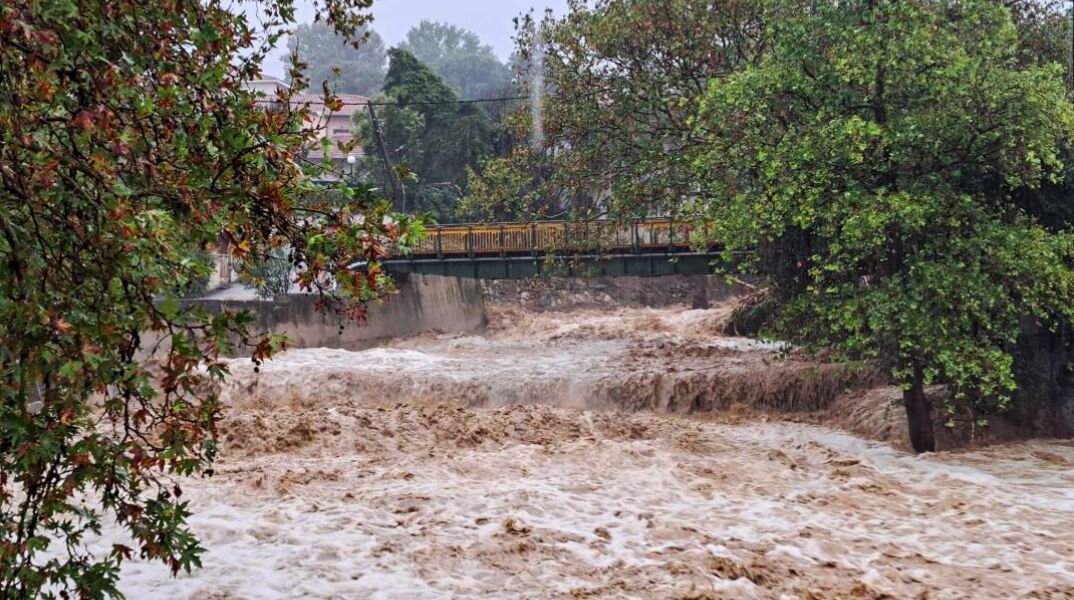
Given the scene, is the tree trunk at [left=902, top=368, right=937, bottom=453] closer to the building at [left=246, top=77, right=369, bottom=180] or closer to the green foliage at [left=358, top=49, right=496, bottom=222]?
the building at [left=246, top=77, right=369, bottom=180]

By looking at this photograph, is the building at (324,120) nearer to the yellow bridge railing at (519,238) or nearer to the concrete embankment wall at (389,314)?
the yellow bridge railing at (519,238)

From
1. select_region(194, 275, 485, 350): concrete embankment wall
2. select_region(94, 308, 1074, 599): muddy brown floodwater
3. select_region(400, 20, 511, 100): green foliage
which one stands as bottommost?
select_region(94, 308, 1074, 599): muddy brown floodwater

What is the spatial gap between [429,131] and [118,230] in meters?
50.7

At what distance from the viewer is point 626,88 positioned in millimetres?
23703

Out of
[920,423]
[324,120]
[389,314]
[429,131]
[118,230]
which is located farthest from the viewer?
[429,131]

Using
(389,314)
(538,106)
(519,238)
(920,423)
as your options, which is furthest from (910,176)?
(389,314)

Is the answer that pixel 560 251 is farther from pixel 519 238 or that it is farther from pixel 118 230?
pixel 118 230

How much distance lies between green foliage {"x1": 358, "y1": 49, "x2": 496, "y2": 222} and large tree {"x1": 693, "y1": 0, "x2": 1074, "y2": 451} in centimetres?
3683

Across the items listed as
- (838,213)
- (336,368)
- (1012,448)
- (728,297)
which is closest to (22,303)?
(838,213)

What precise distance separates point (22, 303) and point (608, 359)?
24476 millimetres

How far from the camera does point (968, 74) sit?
48.8ft

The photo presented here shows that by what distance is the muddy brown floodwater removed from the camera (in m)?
10.6

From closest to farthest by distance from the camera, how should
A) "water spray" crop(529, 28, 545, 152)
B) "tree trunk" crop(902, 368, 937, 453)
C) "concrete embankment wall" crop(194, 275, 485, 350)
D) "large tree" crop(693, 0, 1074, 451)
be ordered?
1. "large tree" crop(693, 0, 1074, 451)
2. "tree trunk" crop(902, 368, 937, 453)
3. "water spray" crop(529, 28, 545, 152)
4. "concrete embankment wall" crop(194, 275, 485, 350)

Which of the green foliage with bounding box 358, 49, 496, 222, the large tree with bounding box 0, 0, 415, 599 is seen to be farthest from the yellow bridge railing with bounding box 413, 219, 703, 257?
the large tree with bounding box 0, 0, 415, 599
